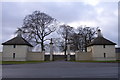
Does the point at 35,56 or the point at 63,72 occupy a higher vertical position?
the point at 63,72

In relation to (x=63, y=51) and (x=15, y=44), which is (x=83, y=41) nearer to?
(x=63, y=51)

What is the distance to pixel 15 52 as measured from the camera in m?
47.0

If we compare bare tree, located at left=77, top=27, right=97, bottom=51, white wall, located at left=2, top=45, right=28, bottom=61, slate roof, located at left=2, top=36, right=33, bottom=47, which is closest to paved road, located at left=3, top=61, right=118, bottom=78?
white wall, located at left=2, top=45, right=28, bottom=61

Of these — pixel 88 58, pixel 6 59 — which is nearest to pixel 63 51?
pixel 88 58

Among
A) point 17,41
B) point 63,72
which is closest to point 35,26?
point 17,41

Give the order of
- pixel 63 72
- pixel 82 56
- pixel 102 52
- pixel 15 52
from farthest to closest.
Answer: pixel 82 56 → pixel 102 52 → pixel 15 52 → pixel 63 72

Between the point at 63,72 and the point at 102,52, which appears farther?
the point at 102,52

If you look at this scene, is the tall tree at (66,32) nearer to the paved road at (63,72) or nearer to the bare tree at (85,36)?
the bare tree at (85,36)

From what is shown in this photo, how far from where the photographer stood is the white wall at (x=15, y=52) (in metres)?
46.7

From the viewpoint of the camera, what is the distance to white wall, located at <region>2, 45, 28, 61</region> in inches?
1837

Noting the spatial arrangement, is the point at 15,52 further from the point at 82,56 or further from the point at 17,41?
the point at 82,56

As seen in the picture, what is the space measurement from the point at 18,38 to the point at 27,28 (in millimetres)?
4257

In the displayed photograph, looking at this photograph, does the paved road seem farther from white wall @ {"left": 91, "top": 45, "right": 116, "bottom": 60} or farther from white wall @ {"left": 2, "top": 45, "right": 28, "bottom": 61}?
white wall @ {"left": 91, "top": 45, "right": 116, "bottom": 60}

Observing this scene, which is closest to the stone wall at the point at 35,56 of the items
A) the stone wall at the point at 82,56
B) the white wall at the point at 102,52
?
the stone wall at the point at 82,56
